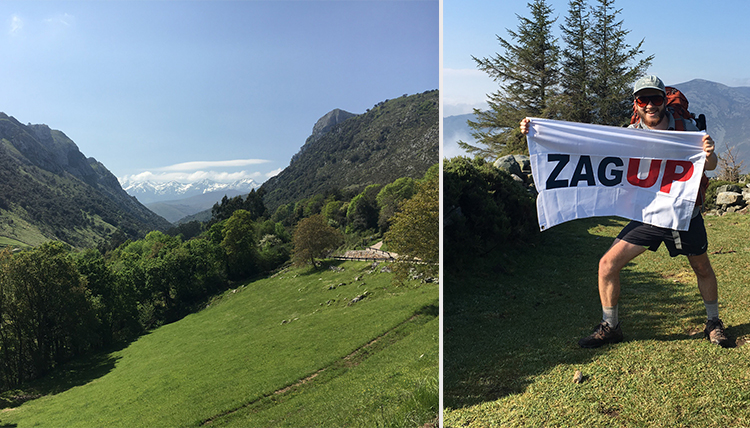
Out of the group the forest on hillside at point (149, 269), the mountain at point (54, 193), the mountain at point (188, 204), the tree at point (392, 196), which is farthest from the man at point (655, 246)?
the tree at point (392, 196)

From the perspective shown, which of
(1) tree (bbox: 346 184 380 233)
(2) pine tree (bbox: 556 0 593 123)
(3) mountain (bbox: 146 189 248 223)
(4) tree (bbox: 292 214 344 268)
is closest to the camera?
(3) mountain (bbox: 146 189 248 223)

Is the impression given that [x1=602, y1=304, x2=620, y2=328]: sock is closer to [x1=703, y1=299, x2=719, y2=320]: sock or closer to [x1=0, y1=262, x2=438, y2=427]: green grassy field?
[x1=703, y1=299, x2=719, y2=320]: sock

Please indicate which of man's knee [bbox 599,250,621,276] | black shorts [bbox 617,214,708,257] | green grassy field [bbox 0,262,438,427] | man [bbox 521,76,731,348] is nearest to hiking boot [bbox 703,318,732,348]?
man [bbox 521,76,731,348]

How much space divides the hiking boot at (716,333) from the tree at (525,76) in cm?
959

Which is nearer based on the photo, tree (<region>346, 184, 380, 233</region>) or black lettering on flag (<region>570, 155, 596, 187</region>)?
black lettering on flag (<region>570, 155, 596, 187</region>)

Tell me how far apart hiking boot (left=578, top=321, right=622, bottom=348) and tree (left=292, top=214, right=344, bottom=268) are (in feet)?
13.6

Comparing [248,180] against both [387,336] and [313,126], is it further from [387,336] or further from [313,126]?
[387,336]

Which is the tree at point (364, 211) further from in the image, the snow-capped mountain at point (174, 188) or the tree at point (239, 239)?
the snow-capped mountain at point (174, 188)

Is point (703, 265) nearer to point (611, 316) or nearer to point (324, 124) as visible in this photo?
point (611, 316)

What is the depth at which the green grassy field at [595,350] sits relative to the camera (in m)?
2.08

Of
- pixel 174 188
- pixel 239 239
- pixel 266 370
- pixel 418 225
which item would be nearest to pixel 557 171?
pixel 239 239

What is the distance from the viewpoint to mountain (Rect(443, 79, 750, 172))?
385 centimetres

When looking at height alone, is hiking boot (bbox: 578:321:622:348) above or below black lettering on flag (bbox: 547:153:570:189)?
below

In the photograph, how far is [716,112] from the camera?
5.24 meters
